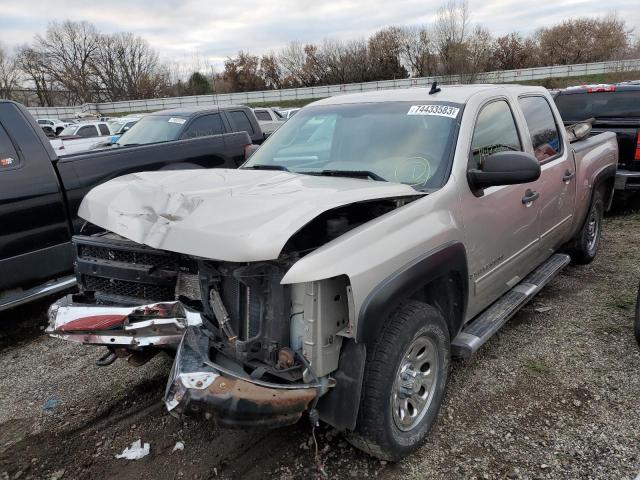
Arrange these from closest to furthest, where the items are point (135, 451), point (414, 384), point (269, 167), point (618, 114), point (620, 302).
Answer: point (414, 384) → point (135, 451) → point (269, 167) → point (620, 302) → point (618, 114)

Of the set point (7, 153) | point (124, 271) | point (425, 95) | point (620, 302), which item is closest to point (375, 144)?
point (425, 95)

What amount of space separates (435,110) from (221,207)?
171 centimetres

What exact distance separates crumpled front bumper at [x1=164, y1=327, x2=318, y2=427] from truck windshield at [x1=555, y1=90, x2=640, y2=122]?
754 centimetres

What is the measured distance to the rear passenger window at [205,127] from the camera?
335 inches

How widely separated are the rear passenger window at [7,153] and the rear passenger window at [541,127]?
4402 millimetres

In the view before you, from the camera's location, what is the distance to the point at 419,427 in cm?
271

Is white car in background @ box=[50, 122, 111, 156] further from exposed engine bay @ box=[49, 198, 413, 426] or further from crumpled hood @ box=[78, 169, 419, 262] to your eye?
exposed engine bay @ box=[49, 198, 413, 426]

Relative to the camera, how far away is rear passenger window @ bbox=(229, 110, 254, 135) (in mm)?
9203

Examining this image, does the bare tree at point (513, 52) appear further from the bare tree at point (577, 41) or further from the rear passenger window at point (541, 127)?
the rear passenger window at point (541, 127)

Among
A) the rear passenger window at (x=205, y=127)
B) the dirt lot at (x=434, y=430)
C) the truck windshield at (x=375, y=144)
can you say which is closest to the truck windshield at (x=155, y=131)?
the rear passenger window at (x=205, y=127)

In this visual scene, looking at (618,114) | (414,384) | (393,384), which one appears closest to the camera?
(393,384)

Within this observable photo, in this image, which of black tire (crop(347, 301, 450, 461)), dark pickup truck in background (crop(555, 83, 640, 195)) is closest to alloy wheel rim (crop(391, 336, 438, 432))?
black tire (crop(347, 301, 450, 461))

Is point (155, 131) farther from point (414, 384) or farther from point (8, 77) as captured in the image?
point (8, 77)

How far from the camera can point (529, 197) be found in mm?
3637
